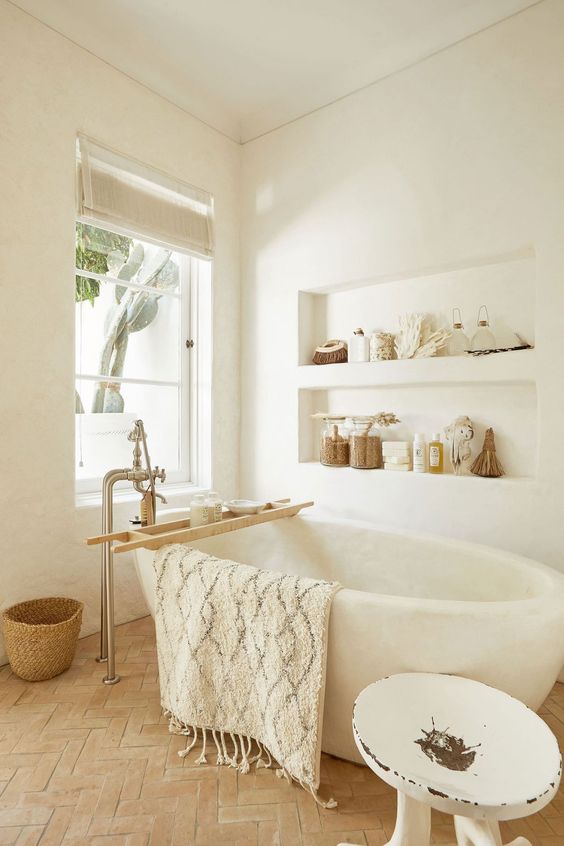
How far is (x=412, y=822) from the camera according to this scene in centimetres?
108

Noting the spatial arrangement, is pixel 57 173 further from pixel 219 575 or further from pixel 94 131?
pixel 219 575

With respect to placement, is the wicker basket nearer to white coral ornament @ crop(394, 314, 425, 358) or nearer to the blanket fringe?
the blanket fringe

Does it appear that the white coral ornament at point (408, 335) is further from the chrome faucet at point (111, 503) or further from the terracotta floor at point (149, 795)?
the terracotta floor at point (149, 795)

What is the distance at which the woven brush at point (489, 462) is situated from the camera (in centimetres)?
226

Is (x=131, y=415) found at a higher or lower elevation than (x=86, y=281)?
lower

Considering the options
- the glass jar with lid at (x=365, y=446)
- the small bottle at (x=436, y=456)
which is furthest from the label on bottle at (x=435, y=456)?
the glass jar with lid at (x=365, y=446)

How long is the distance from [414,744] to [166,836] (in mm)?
703

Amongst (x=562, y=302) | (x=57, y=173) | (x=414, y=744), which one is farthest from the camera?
(x=57, y=173)

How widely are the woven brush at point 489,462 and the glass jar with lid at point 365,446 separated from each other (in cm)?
50

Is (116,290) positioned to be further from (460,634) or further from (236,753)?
(460,634)

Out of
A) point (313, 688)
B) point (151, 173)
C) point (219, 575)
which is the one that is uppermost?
point (151, 173)

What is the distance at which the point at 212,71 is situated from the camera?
8.64 feet

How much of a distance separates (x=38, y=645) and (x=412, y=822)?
1.50m

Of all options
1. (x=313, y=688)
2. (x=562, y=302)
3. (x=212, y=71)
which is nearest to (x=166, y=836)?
(x=313, y=688)
